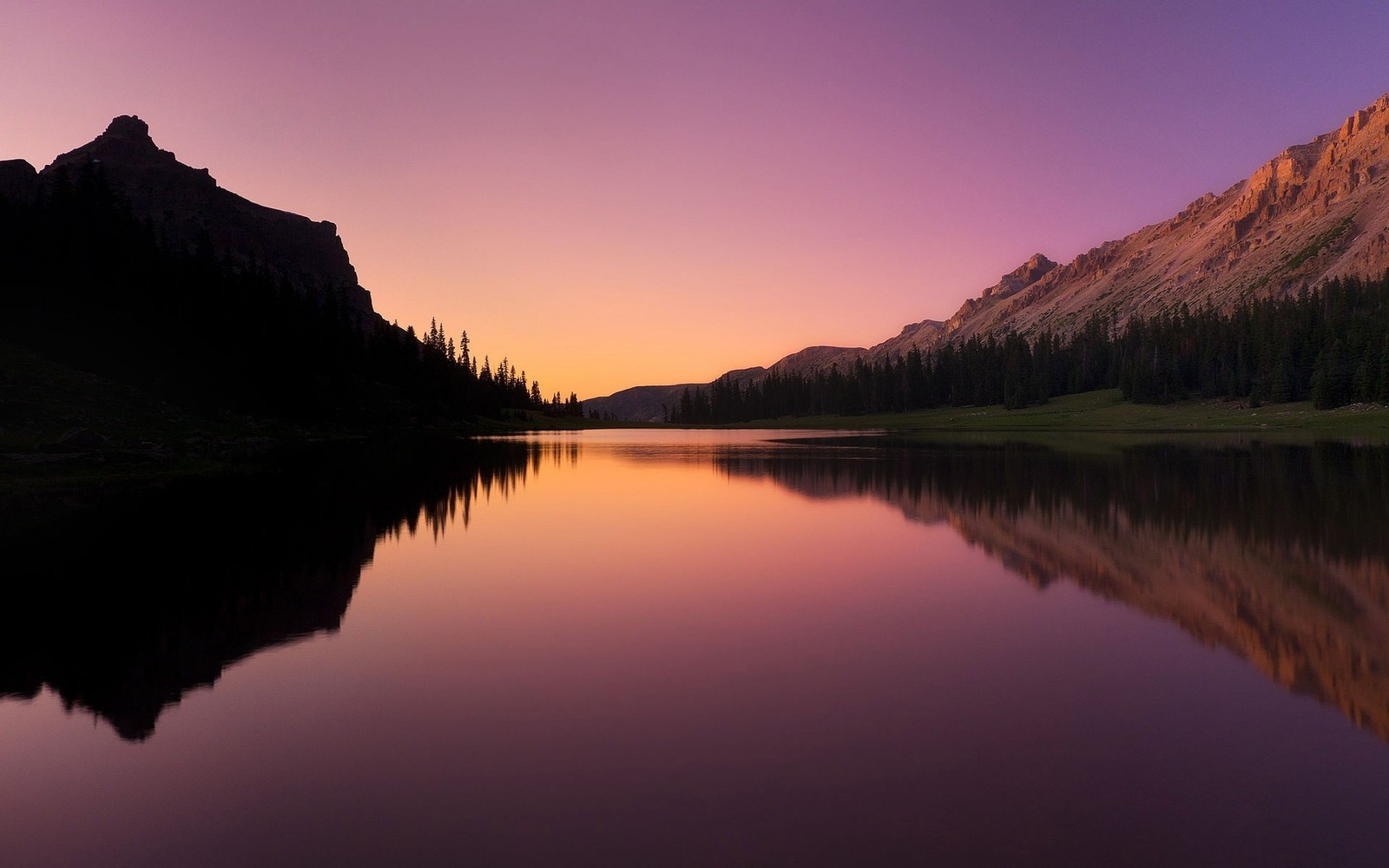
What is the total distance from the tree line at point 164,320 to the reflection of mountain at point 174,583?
45.6 m

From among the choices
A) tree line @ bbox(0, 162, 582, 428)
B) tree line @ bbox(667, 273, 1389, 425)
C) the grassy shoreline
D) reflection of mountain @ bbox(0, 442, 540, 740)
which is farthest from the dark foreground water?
tree line @ bbox(667, 273, 1389, 425)

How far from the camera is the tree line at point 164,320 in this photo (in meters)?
68.9

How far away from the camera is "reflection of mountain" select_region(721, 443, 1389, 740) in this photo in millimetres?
12547

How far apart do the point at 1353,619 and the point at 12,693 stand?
77.4 feet

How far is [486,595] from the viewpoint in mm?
17438

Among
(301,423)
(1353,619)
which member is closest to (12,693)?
(1353,619)

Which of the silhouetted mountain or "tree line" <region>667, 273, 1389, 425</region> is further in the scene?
"tree line" <region>667, 273, 1389, 425</region>

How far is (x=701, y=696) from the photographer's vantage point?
10.9 metres

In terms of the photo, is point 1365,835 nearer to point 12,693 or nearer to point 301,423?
point 12,693

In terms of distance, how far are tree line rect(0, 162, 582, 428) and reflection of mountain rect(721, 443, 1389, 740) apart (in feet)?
212

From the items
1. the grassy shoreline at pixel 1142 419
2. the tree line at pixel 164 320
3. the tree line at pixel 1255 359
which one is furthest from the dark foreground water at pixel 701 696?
the tree line at pixel 1255 359

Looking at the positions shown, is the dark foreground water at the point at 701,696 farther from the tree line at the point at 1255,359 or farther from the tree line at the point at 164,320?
the tree line at the point at 1255,359

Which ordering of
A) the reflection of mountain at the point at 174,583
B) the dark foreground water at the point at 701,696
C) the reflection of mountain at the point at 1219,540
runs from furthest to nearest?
1. the reflection of mountain at the point at 1219,540
2. the reflection of mountain at the point at 174,583
3. the dark foreground water at the point at 701,696

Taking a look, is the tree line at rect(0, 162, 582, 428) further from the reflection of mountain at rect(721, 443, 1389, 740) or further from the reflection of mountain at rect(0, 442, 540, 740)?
the reflection of mountain at rect(721, 443, 1389, 740)
